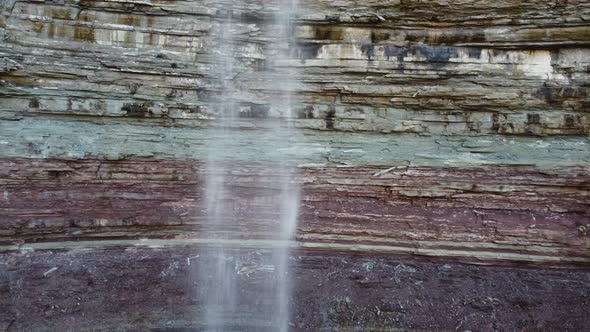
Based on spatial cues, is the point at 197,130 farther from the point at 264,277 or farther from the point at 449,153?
the point at 449,153

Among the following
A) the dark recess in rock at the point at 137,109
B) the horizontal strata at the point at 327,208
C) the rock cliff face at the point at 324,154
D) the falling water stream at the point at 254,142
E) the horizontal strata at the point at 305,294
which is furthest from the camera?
the falling water stream at the point at 254,142

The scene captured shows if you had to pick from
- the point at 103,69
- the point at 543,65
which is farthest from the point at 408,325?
the point at 103,69

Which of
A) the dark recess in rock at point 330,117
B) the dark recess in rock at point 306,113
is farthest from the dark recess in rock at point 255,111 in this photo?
the dark recess in rock at point 330,117

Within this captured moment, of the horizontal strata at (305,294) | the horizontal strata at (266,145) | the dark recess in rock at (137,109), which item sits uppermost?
the dark recess in rock at (137,109)

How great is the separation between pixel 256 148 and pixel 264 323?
93.6 inches

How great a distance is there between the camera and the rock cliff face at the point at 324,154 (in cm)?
501

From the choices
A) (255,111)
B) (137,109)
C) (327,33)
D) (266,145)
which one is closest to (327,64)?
(327,33)

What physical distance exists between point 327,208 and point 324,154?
0.77 metres

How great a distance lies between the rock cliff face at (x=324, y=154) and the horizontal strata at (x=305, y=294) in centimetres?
2

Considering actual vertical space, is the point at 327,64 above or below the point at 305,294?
above

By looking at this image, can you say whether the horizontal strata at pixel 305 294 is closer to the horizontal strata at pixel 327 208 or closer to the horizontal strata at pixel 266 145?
the horizontal strata at pixel 327 208

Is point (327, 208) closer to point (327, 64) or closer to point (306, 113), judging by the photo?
point (306, 113)

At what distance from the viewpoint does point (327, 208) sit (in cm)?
544

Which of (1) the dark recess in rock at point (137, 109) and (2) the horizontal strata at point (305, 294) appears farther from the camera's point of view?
(1) the dark recess in rock at point (137, 109)
